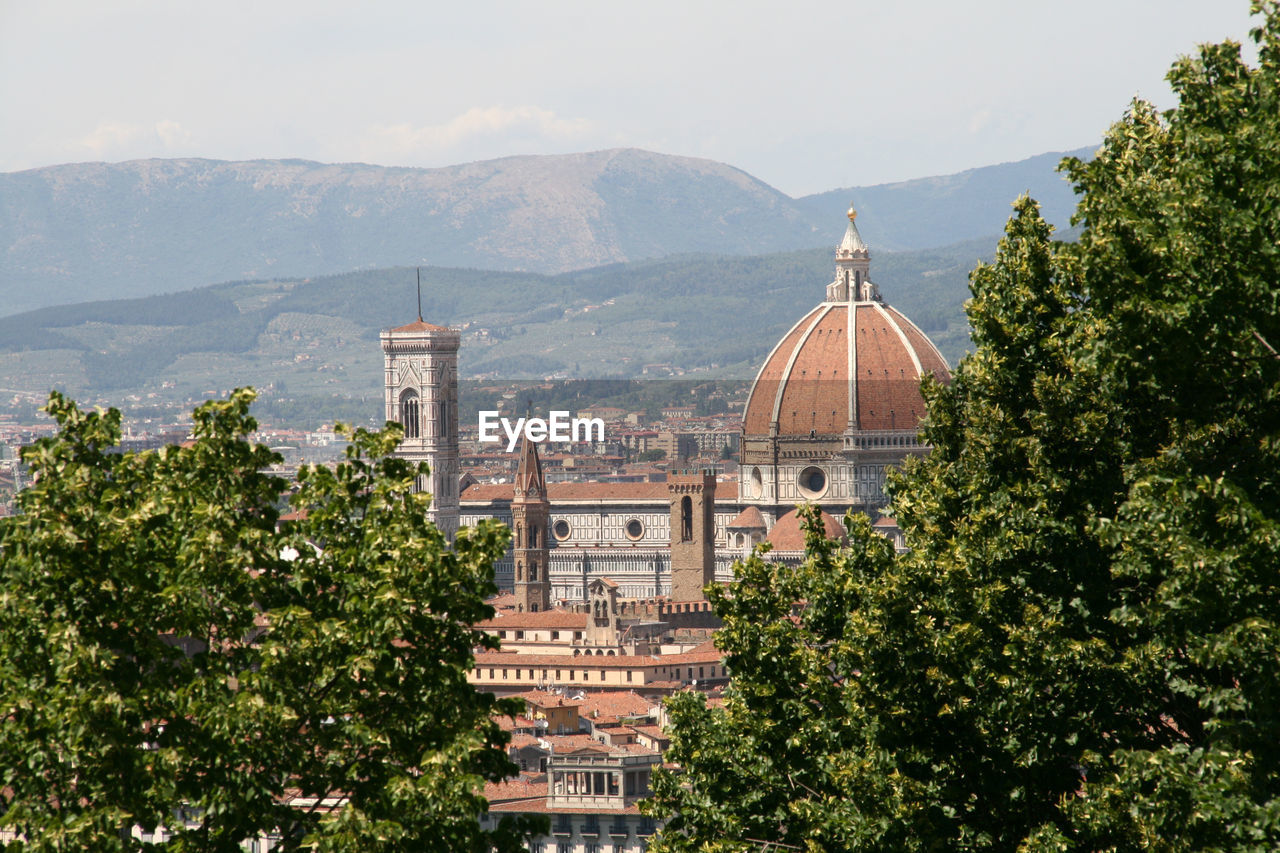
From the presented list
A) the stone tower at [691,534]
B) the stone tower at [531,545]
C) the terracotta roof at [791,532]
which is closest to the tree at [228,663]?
the stone tower at [531,545]

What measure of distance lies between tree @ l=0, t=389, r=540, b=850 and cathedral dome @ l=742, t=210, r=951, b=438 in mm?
151881

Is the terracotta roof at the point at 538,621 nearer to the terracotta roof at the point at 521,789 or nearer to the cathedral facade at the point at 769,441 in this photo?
the cathedral facade at the point at 769,441

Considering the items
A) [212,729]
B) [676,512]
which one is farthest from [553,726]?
[212,729]

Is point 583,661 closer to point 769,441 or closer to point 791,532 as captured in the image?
point 791,532

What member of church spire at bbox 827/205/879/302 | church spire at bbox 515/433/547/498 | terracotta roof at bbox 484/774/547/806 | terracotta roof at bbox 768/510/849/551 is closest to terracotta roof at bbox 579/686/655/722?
terracotta roof at bbox 484/774/547/806

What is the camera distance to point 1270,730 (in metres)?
21.4

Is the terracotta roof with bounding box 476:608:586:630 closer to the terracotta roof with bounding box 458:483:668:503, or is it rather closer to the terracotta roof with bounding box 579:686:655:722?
the terracotta roof with bounding box 579:686:655:722

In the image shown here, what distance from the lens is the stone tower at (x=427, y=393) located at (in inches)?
6870

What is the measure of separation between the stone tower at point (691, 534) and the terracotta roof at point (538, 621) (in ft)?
87.7

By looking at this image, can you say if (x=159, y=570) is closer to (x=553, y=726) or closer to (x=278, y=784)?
(x=278, y=784)

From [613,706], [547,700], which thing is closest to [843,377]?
[547,700]

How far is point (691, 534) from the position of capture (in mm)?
164250

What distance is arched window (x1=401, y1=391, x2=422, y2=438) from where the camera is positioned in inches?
6949

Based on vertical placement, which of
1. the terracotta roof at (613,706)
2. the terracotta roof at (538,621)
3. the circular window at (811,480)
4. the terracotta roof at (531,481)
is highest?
the terracotta roof at (531,481)
